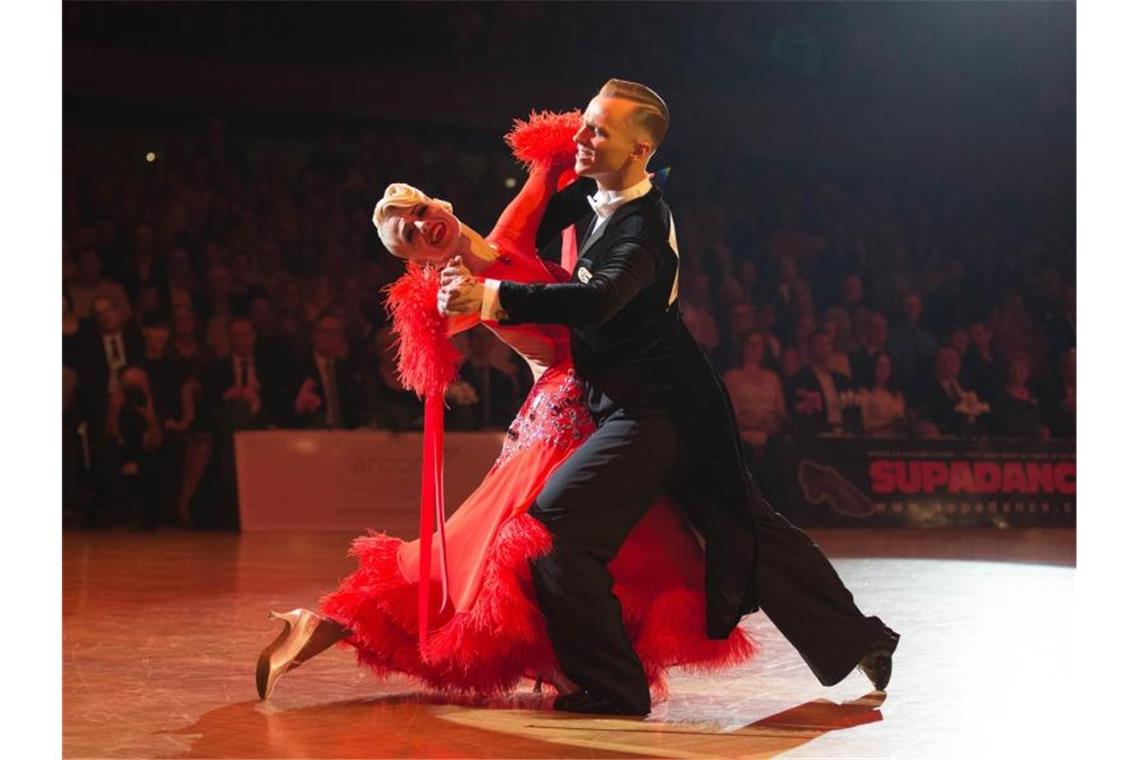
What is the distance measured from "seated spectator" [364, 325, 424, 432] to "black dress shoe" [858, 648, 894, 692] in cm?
565

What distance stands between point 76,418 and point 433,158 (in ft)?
14.6

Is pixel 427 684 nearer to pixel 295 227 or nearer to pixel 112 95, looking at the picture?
pixel 295 227

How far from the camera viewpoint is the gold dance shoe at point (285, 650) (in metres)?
3.71

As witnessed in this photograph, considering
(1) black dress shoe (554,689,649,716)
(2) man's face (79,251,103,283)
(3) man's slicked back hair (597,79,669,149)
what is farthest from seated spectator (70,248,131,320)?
(1) black dress shoe (554,689,649,716)

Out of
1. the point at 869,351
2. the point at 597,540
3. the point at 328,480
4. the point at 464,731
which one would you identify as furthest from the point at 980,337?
the point at 464,731

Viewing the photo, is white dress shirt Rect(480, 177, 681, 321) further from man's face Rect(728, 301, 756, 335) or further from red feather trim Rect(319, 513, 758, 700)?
man's face Rect(728, 301, 756, 335)

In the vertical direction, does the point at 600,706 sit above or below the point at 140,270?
below

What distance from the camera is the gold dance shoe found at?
3.71m

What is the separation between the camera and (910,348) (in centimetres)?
1097

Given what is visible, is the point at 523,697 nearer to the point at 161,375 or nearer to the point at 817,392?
the point at 161,375

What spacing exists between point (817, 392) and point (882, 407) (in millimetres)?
545

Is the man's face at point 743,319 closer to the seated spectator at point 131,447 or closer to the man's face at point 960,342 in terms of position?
the man's face at point 960,342

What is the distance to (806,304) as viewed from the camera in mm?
10891

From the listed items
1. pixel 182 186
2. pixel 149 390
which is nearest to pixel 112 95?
pixel 182 186
